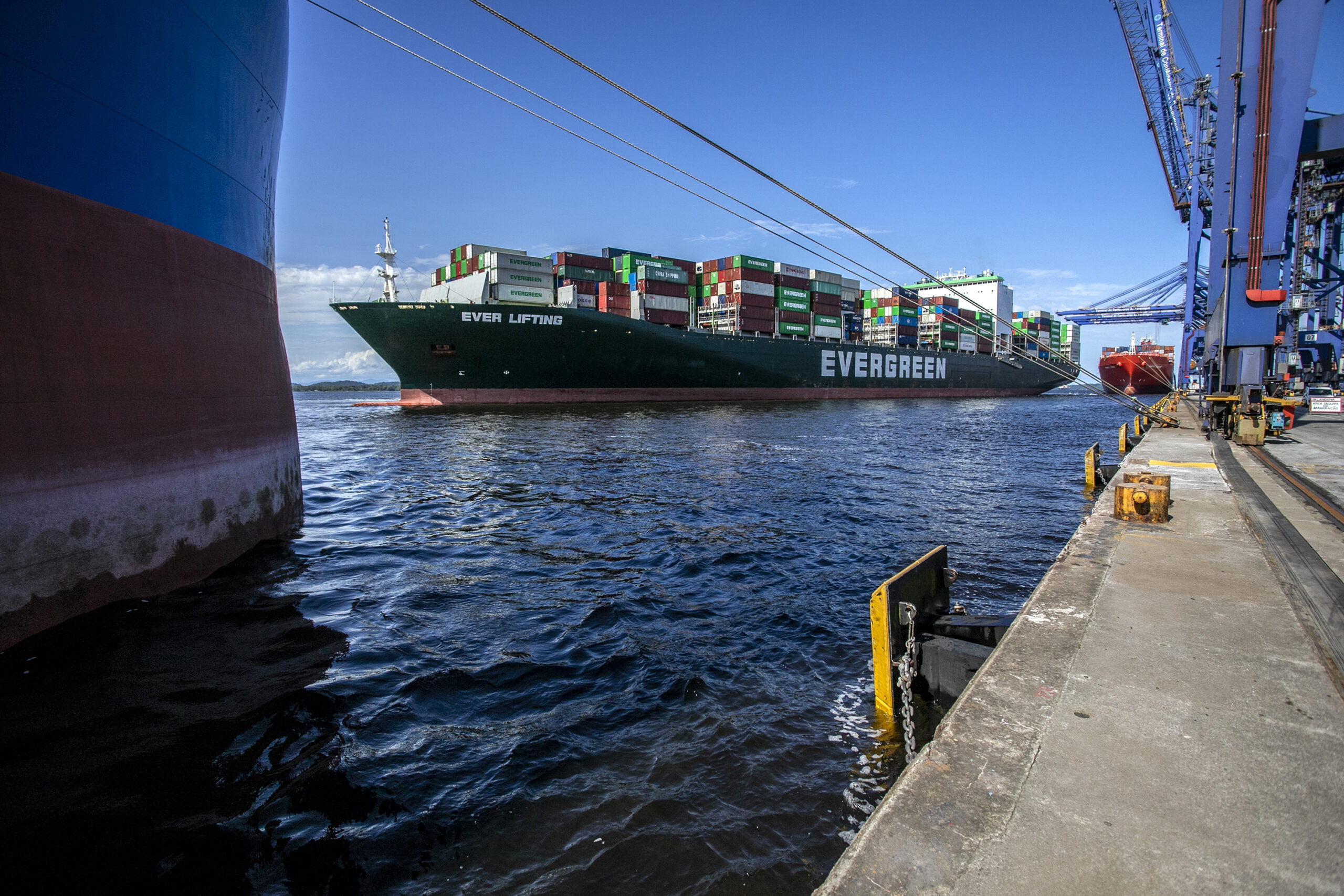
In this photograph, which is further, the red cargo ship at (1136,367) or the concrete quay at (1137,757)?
the red cargo ship at (1136,367)

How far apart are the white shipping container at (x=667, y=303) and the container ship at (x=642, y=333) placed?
3.6 inches

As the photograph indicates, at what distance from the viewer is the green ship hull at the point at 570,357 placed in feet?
96.9

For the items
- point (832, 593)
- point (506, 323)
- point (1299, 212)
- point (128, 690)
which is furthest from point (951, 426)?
point (128, 690)

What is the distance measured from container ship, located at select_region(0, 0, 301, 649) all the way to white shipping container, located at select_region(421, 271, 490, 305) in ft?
81.4

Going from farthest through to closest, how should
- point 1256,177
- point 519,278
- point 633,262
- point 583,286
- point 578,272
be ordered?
point 633,262, point 578,272, point 583,286, point 519,278, point 1256,177

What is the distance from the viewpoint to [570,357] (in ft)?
105

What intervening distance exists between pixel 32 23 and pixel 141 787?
554cm

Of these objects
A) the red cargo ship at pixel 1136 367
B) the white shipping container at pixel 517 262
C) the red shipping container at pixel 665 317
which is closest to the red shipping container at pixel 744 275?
the red shipping container at pixel 665 317

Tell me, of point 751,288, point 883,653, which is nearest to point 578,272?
point 751,288

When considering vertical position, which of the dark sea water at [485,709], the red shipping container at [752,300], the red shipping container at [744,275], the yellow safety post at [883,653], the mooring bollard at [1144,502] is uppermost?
the red shipping container at [744,275]

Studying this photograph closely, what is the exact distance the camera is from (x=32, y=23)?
15.2 feet

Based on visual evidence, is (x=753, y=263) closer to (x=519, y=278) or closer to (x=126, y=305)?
(x=519, y=278)

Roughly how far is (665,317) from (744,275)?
6384 mm

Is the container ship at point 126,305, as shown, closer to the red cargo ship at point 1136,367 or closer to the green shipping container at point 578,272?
the green shipping container at point 578,272
